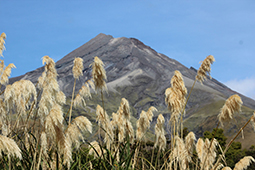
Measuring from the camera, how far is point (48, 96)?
2102 millimetres

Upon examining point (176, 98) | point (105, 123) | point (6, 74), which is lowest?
point (105, 123)

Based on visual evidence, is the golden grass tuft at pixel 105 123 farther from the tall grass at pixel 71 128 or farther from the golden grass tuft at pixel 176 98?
the golden grass tuft at pixel 176 98

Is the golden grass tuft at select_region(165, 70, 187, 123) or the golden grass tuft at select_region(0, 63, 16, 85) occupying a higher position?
the golden grass tuft at select_region(0, 63, 16, 85)

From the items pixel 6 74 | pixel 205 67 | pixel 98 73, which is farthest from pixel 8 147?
pixel 205 67

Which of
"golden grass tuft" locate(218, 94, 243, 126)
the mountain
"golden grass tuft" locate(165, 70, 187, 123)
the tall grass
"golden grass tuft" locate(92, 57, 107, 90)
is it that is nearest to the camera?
the tall grass

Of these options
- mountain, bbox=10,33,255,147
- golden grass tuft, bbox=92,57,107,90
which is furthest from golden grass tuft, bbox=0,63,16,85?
mountain, bbox=10,33,255,147

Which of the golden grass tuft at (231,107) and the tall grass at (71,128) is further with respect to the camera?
the golden grass tuft at (231,107)

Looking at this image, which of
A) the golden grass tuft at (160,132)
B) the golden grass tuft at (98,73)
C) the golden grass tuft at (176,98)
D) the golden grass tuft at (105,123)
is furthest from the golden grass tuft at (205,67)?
the golden grass tuft at (98,73)

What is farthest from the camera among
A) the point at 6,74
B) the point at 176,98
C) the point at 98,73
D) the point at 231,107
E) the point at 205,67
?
the point at 6,74

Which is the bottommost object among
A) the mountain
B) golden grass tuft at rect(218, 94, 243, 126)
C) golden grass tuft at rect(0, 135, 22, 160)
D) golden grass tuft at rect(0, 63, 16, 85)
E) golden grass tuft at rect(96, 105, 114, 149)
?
golden grass tuft at rect(0, 135, 22, 160)

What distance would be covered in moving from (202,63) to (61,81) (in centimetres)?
17266

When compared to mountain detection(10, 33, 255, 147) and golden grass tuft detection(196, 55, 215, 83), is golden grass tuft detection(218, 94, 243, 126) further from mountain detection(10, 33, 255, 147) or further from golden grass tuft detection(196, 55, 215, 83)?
mountain detection(10, 33, 255, 147)

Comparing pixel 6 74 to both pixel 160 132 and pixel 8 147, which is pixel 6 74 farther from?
pixel 8 147

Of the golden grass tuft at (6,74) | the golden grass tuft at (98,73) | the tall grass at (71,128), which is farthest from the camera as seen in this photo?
the golden grass tuft at (6,74)
